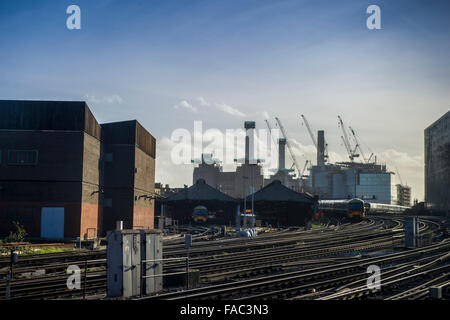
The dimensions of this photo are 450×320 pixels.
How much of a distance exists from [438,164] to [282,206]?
5767 cm

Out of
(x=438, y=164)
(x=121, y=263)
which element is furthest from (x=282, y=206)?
(x=121, y=263)

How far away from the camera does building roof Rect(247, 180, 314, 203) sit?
80.2 meters

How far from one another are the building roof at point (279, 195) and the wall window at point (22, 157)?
43.5m

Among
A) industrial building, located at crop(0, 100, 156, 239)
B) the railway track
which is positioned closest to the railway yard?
the railway track

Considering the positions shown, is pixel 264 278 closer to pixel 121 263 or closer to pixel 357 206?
pixel 121 263

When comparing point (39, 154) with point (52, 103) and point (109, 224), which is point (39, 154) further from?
point (109, 224)

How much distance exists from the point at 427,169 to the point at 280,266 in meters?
117

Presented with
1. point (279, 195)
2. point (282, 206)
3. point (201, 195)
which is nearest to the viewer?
point (282, 206)

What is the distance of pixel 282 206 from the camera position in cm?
8088

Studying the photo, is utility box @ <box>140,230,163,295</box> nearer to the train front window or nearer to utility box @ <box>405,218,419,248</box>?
utility box @ <box>405,218,419,248</box>

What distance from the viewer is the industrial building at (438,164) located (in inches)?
4422

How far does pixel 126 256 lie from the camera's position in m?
15.9

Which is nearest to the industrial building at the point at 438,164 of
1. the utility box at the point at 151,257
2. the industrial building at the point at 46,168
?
the industrial building at the point at 46,168
